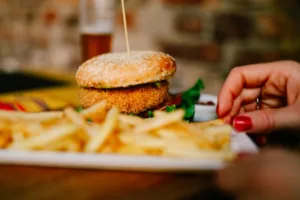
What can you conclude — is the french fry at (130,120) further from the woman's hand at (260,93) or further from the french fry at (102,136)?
the woman's hand at (260,93)

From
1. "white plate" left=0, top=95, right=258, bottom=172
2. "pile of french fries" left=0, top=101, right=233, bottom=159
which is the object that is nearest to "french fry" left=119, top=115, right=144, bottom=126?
"pile of french fries" left=0, top=101, right=233, bottom=159

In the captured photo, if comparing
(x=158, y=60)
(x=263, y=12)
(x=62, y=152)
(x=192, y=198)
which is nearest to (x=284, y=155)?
(x=192, y=198)

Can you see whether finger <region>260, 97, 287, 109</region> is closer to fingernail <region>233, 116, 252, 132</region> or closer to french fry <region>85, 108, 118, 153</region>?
fingernail <region>233, 116, 252, 132</region>

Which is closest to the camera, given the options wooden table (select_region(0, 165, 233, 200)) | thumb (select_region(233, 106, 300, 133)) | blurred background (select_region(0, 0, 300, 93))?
wooden table (select_region(0, 165, 233, 200))

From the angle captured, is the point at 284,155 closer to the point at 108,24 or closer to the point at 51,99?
the point at 51,99

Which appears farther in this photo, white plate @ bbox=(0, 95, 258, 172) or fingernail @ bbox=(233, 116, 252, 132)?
fingernail @ bbox=(233, 116, 252, 132)

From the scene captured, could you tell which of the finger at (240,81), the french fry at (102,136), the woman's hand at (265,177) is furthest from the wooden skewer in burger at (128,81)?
the woman's hand at (265,177)

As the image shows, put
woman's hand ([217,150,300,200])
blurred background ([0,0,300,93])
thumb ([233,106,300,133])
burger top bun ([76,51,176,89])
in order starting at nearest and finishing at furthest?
woman's hand ([217,150,300,200])
thumb ([233,106,300,133])
burger top bun ([76,51,176,89])
blurred background ([0,0,300,93])
